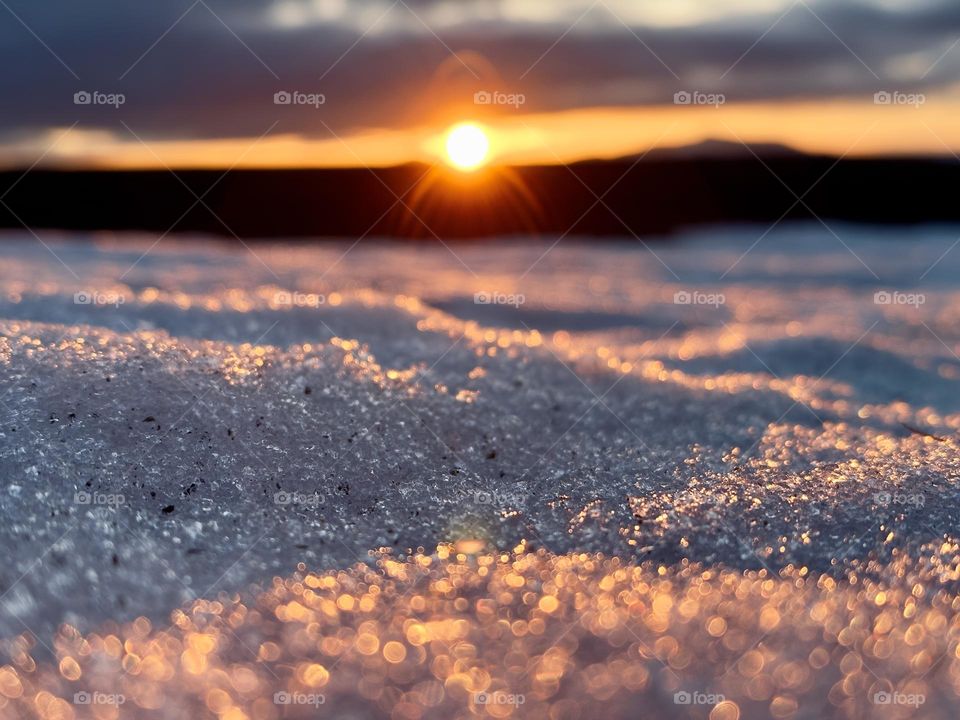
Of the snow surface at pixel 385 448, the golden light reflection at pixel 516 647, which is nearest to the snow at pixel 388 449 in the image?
the snow surface at pixel 385 448

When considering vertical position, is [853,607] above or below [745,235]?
below

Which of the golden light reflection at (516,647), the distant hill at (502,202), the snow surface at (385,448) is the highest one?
the distant hill at (502,202)

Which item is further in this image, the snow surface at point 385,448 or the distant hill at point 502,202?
the distant hill at point 502,202

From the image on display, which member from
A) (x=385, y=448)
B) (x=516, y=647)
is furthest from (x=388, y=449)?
(x=516, y=647)

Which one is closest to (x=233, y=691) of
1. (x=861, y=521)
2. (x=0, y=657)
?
(x=0, y=657)

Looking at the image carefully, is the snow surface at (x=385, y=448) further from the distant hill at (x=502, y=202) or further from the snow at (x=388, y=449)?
the distant hill at (x=502, y=202)

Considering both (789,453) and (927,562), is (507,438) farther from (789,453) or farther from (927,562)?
(927,562)

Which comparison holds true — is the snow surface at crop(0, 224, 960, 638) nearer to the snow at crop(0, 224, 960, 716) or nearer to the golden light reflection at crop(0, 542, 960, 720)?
the snow at crop(0, 224, 960, 716)

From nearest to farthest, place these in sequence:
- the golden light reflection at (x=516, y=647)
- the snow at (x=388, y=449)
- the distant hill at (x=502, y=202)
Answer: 1. the golden light reflection at (x=516, y=647)
2. the snow at (x=388, y=449)
3. the distant hill at (x=502, y=202)

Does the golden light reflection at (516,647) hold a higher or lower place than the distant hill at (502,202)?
lower

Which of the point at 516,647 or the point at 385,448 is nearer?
the point at 516,647

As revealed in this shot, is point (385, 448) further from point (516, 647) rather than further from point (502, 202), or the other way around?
point (502, 202)
